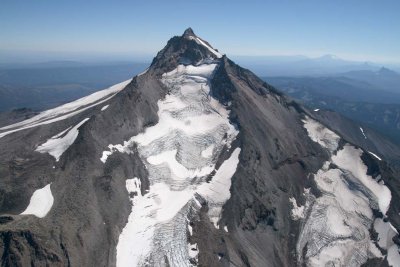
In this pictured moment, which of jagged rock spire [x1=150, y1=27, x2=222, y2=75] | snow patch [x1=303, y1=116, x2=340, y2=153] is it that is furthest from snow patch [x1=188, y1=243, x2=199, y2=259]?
jagged rock spire [x1=150, y1=27, x2=222, y2=75]

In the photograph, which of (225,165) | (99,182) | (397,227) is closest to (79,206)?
(99,182)

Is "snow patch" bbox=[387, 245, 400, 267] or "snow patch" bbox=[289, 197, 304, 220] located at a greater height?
"snow patch" bbox=[289, 197, 304, 220]

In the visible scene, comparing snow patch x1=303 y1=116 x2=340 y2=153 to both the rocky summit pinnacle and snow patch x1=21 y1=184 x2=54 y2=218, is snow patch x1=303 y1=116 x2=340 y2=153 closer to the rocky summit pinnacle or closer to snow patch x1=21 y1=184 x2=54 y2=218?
the rocky summit pinnacle

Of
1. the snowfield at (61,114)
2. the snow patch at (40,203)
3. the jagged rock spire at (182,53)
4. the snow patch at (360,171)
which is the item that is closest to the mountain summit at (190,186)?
the snow patch at (40,203)

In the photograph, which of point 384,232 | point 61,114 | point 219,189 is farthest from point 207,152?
point 61,114

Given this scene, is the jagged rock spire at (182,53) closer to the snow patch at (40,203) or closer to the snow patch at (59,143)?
the snow patch at (59,143)

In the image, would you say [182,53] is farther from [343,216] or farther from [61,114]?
[343,216]
